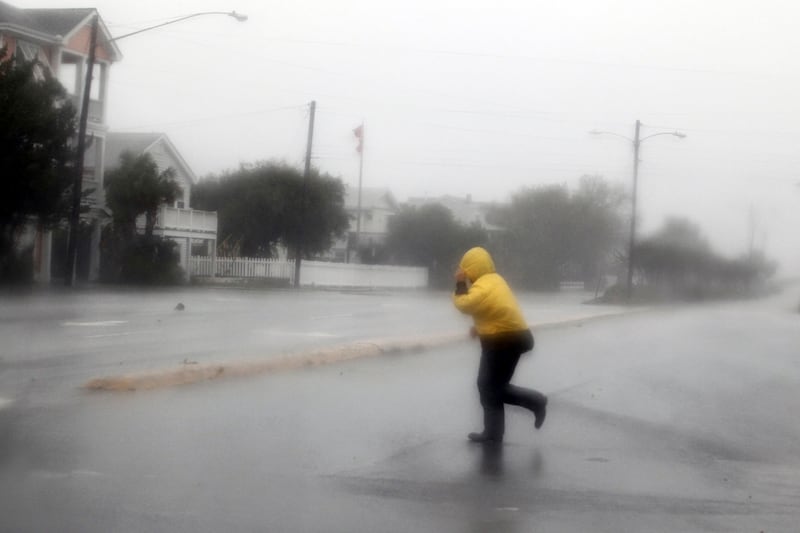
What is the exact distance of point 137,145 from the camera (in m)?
55.8

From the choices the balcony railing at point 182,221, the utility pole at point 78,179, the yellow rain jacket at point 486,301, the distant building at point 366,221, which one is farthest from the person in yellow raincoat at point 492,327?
the distant building at point 366,221

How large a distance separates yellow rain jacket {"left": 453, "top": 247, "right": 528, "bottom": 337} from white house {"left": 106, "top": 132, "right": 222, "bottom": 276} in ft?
128

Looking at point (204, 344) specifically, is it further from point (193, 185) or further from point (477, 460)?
point (193, 185)

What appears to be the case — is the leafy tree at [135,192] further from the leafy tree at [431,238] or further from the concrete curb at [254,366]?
the concrete curb at [254,366]

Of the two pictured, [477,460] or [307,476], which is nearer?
[307,476]

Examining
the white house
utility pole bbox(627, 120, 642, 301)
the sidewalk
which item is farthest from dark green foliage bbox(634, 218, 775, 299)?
the sidewalk

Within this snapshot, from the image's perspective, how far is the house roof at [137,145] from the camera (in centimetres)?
5503

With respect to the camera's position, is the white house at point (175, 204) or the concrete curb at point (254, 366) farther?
the white house at point (175, 204)

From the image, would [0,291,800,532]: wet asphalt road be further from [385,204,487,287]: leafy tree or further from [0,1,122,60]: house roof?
[385,204,487,287]: leafy tree

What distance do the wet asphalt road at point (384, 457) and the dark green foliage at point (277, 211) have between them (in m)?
41.6

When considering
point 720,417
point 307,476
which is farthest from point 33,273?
A: point 307,476

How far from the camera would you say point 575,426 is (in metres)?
11.4

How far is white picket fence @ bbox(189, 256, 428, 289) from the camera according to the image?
5383cm

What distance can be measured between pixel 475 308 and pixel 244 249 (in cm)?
4985
